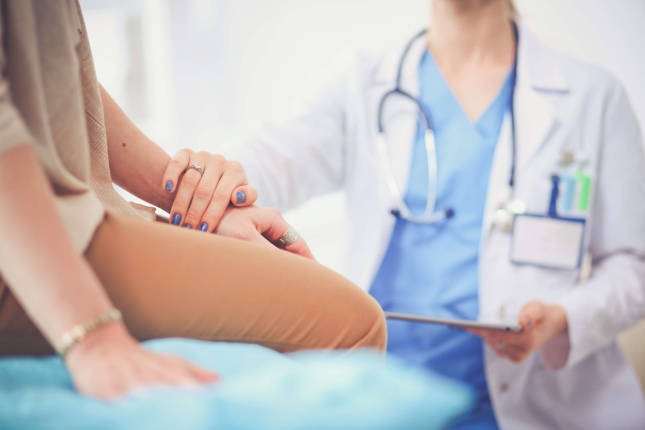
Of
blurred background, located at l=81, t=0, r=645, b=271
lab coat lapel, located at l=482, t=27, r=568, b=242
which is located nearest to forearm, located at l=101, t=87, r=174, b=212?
lab coat lapel, located at l=482, t=27, r=568, b=242

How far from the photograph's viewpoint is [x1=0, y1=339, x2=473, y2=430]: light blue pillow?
11.1 inches

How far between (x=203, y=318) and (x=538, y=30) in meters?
1.44

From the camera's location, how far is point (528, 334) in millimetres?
946

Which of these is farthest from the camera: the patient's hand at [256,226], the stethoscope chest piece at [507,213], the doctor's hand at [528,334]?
the stethoscope chest piece at [507,213]

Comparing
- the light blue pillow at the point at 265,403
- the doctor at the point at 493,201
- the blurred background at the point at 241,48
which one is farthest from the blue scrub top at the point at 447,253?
the light blue pillow at the point at 265,403

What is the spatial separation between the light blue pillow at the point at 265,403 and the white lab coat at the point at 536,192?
2.16 feet

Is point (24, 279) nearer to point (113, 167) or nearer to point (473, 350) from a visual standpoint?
point (113, 167)

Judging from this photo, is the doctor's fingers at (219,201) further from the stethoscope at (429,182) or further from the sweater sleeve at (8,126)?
the stethoscope at (429,182)

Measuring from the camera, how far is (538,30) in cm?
155

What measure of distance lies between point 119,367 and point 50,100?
190 millimetres

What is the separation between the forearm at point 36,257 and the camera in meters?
0.32

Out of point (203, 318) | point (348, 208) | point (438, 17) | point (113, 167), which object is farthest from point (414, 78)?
point (203, 318)

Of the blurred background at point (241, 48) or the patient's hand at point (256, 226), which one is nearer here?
the patient's hand at point (256, 226)

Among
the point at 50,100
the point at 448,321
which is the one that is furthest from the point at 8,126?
the point at 448,321
